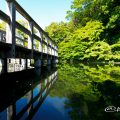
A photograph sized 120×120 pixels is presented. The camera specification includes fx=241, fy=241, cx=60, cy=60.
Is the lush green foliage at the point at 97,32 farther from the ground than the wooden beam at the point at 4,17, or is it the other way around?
the lush green foliage at the point at 97,32

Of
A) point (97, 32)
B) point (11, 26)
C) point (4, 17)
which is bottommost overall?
point (11, 26)

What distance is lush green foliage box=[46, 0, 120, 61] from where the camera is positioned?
24.3 metres

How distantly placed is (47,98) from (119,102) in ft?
4.62

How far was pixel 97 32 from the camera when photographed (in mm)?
28312

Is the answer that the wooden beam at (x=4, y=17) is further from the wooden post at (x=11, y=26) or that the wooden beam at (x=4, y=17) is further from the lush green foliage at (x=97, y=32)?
the lush green foliage at (x=97, y=32)

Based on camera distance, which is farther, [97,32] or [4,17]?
[97,32]

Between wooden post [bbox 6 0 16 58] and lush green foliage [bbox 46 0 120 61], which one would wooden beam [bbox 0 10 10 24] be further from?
lush green foliage [bbox 46 0 120 61]

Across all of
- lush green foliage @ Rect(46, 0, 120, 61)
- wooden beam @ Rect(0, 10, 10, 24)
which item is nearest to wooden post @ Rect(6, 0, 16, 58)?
wooden beam @ Rect(0, 10, 10, 24)

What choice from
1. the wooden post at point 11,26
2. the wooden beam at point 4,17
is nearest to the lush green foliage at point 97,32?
the wooden post at point 11,26

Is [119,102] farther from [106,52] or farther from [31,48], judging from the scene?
[106,52]

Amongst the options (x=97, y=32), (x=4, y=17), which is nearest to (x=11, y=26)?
(x=4, y=17)

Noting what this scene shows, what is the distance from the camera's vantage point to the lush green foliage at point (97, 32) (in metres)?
24.3

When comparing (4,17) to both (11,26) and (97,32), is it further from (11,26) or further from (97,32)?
(97,32)

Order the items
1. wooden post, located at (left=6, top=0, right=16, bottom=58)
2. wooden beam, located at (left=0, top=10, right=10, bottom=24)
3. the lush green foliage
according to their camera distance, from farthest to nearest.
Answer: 1. the lush green foliage
2. wooden post, located at (left=6, top=0, right=16, bottom=58)
3. wooden beam, located at (left=0, top=10, right=10, bottom=24)
